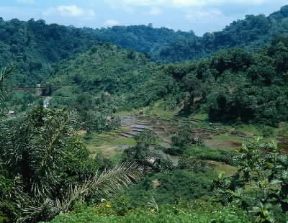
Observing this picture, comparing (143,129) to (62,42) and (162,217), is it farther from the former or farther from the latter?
(62,42)

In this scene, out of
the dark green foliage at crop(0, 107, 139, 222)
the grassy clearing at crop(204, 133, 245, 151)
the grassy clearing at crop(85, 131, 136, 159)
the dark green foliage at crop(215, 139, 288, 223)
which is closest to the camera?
the dark green foliage at crop(215, 139, 288, 223)

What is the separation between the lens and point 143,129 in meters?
56.7

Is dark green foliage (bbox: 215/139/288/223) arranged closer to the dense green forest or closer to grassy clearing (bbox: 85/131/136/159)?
the dense green forest

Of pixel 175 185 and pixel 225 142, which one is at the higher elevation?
pixel 225 142

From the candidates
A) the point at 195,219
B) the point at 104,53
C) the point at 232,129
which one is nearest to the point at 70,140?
the point at 195,219

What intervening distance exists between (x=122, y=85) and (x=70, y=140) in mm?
75168

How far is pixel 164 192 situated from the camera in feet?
121

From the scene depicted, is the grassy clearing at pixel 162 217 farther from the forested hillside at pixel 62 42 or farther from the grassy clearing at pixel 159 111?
the forested hillside at pixel 62 42

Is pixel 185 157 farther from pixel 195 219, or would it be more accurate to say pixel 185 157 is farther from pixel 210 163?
pixel 195 219

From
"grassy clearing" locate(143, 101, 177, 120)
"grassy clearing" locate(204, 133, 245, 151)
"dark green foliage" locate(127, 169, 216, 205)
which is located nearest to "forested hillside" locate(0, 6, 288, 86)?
"grassy clearing" locate(143, 101, 177, 120)

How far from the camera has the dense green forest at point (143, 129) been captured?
9.80 m

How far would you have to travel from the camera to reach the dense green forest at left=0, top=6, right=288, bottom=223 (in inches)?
386

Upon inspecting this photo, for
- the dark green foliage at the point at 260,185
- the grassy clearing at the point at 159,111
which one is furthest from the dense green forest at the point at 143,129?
the grassy clearing at the point at 159,111

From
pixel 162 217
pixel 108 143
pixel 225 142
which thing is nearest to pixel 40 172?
pixel 162 217
